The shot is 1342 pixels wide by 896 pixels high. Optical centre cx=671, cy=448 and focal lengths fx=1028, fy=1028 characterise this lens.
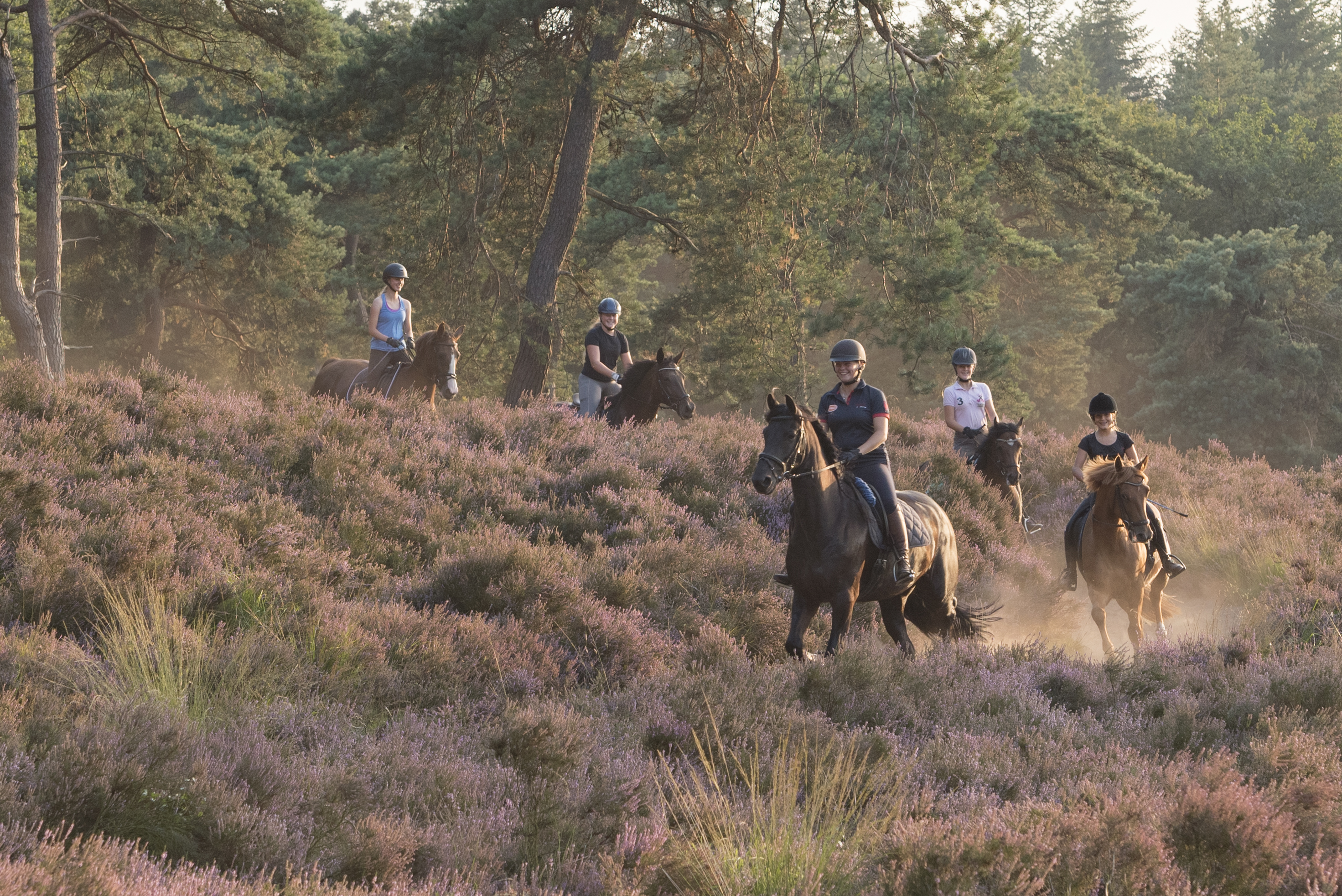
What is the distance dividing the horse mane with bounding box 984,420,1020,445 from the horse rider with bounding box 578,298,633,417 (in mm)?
4742

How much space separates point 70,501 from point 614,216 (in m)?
23.5

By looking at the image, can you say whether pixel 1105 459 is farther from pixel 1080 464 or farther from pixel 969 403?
pixel 969 403

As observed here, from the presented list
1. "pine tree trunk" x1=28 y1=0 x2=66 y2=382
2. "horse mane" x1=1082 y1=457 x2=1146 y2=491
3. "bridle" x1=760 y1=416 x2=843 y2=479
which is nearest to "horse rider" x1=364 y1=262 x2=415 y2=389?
"pine tree trunk" x1=28 y1=0 x2=66 y2=382

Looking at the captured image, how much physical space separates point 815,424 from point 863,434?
71 centimetres

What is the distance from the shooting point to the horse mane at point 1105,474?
9.19 metres

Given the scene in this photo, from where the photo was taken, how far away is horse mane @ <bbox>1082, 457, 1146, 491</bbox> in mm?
9188

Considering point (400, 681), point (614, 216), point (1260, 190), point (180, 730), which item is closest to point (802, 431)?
point (400, 681)

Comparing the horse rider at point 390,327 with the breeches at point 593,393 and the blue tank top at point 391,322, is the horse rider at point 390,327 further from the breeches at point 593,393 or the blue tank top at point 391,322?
the breeches at point 593,393

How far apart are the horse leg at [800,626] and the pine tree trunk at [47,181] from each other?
502 inches

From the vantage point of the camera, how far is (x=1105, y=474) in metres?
9.38

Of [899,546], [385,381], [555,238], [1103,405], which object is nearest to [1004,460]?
[1103,405]

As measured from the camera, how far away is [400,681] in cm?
658

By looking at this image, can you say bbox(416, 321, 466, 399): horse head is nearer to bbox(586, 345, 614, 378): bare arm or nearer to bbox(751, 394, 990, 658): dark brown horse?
bbox(586, 345, 614, 378): bare arm

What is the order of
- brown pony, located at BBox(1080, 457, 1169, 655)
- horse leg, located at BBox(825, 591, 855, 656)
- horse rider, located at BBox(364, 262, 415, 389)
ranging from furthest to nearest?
horse rider, located at BBox(364, 262, 415, 389)
brown pony, located at BBox(1080, 457, 1169, 655)
horse leg, located at BBox(825, 591, 855, 656)
